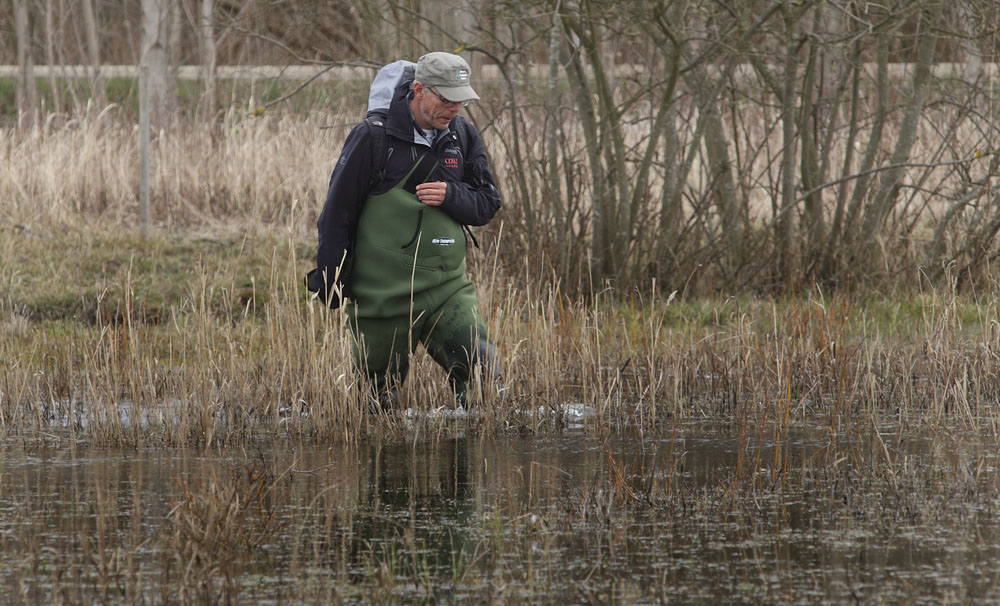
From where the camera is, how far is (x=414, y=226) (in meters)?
5.91

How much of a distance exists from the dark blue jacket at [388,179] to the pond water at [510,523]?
3.15 ft

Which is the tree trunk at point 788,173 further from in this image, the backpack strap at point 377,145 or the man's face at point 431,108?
the backpack strap at point 377,145

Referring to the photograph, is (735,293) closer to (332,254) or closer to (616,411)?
(616,411)

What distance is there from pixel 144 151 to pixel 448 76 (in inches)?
276

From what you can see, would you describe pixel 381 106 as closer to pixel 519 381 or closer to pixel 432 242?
pixel 432 242

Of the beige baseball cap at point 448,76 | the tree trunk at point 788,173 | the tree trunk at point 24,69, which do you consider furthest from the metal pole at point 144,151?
the beige baseball cap at point 448,76

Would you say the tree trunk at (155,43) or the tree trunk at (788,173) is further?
the tree trunk at (155,43)

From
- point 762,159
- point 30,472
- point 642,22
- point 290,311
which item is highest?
point 642,22

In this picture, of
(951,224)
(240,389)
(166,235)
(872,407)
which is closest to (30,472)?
(240,389)

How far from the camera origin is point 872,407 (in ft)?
21.3

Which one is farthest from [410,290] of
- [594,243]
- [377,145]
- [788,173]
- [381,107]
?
[788,173]

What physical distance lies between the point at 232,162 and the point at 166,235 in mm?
1728

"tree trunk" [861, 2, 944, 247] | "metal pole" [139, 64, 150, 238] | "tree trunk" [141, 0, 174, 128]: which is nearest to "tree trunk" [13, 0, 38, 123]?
"tree trunk" [141, 0, 174, 128]

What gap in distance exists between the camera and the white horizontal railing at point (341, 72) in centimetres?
1070
